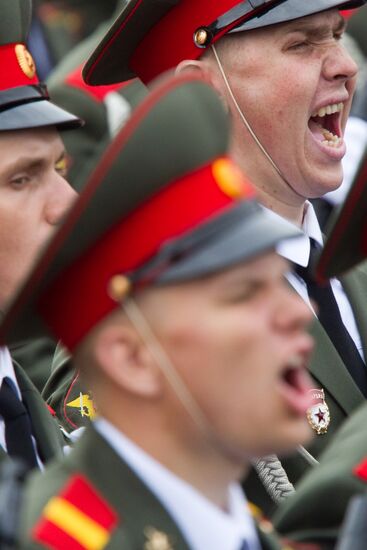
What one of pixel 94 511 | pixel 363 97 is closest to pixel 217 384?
pixel 94 511

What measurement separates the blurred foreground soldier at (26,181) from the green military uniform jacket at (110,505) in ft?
3.49

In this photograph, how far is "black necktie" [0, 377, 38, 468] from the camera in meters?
3.81

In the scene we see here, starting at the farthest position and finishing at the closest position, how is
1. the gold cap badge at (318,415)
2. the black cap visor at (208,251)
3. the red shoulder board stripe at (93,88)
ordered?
the red shoulder board stripe at (93,88) < the gold cap badge at (318,415) < the black cap visor at (208,251)

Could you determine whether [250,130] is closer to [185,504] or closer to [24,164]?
[24,164]

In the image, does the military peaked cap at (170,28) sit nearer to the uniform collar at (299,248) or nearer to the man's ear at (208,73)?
the man's ear at (208,73)

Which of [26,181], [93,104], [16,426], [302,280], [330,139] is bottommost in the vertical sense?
[93,104]

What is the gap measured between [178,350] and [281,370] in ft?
0.55

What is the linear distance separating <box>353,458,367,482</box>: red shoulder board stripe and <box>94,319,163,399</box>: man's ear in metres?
0.60

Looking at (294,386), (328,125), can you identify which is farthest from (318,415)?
(294,386)

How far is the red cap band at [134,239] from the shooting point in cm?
281

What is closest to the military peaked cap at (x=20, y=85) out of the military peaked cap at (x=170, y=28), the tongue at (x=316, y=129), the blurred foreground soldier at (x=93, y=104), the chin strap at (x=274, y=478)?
the military peaked cap at (x=170, y=28)

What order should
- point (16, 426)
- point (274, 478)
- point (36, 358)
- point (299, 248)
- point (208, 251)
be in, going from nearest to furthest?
1. point (208, 251)
2. point (16, 426)
3. point (274, 478)
4. point (299, 248)
5. point (36, 358)

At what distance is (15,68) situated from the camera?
4508 mm

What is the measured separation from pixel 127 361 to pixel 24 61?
1.90 metres
